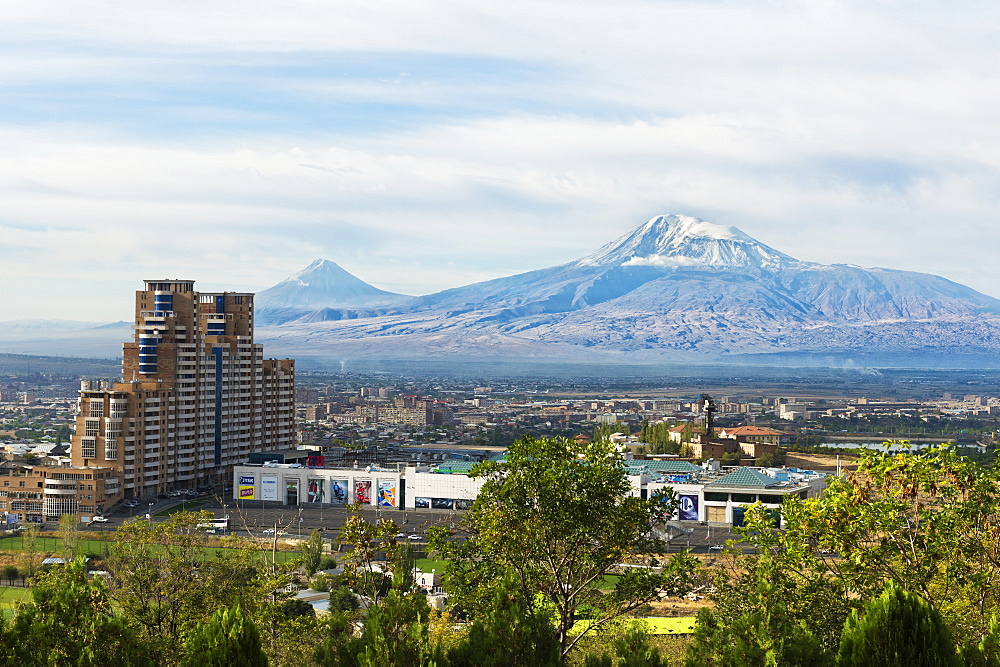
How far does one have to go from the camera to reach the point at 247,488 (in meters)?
82.5

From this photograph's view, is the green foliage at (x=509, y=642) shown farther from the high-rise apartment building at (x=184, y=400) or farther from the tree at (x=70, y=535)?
the high-rise apartment building at (x=184, y=400)

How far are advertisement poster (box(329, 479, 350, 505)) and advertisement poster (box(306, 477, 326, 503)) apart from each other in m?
0.68

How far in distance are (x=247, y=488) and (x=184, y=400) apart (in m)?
7.15

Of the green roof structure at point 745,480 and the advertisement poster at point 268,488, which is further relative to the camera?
the advertisement poster at point 268,488

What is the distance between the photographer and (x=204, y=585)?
80.7ft

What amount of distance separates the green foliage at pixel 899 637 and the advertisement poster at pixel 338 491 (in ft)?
216

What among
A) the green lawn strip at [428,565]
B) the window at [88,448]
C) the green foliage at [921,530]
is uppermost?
the green foliage at [921,530]

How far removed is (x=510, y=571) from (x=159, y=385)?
6547 cm

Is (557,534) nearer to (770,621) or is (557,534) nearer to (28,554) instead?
(770,621)

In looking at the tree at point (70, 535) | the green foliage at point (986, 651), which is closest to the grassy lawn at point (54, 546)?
the tree at point (70, 535)

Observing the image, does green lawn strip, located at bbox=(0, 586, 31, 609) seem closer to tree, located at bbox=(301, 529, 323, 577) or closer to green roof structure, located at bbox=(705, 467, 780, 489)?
tree, located at bbox=(301, 529, 323, 577)

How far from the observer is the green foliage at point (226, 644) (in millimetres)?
16797

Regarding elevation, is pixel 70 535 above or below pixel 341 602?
below

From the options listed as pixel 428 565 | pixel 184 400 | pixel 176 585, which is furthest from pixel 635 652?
pixel 184 400
